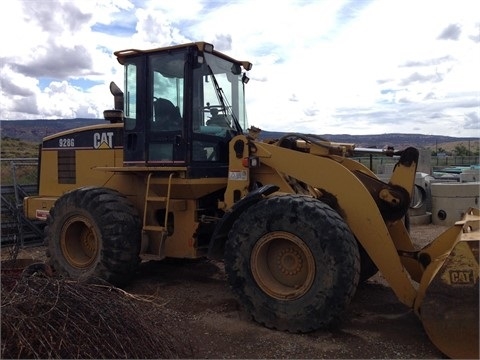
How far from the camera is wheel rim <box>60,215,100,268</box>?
6473mm

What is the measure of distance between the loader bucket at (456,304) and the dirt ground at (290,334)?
252mm

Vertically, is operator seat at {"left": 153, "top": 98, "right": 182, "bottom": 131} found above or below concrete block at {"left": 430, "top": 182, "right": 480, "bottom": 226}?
above

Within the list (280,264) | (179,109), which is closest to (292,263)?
(280,264)

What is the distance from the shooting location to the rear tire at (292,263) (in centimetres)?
461

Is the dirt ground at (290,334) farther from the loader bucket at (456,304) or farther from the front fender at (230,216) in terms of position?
the front fender at (230,216)

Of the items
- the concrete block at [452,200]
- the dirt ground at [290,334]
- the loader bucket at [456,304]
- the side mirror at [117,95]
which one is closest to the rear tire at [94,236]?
the dirt ground at [290,334]

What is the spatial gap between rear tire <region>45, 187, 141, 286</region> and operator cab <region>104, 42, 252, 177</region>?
0.70 meters

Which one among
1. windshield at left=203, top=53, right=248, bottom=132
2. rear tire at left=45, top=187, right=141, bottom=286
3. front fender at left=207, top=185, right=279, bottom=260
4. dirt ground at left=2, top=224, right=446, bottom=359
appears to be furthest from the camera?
windshield at left=203, top=53, right=248, bottom=132

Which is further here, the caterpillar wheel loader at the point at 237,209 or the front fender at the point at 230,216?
the front fender at the point at 230,216

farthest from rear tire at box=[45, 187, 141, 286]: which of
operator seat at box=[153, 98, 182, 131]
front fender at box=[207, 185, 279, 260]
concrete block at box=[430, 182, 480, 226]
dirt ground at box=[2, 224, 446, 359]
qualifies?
concrete block at box=[430, 182, 480, 226]

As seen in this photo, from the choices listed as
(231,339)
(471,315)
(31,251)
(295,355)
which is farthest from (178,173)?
(31,251)

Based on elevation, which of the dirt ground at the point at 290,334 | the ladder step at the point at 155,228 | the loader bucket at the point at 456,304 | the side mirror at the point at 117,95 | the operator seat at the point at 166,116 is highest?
the side mirror at the point at 117,95

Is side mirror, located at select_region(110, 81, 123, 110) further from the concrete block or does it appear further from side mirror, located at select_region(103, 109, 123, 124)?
the concrete block

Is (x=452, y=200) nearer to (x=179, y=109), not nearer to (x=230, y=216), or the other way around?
(x=179, y=109)
